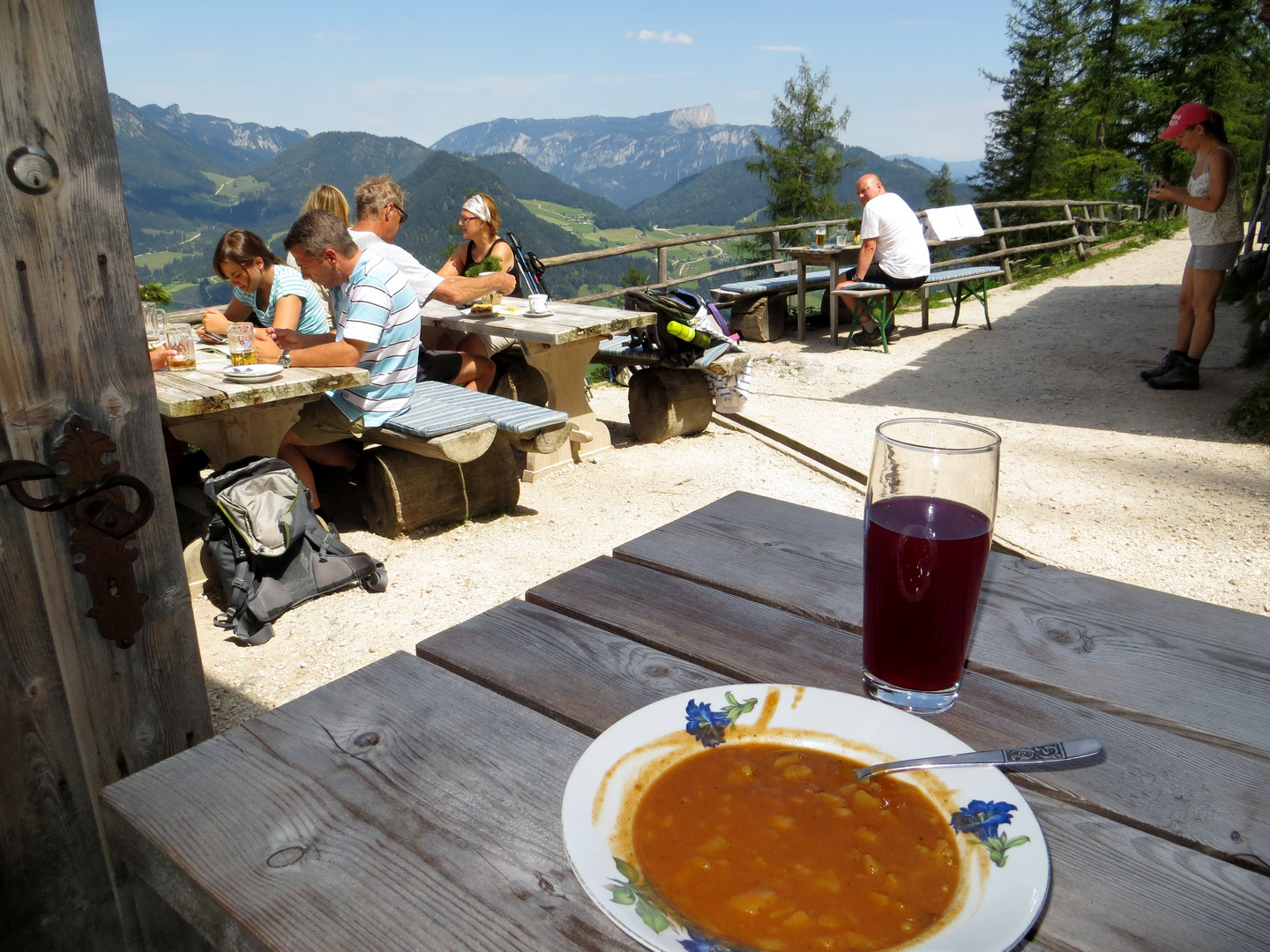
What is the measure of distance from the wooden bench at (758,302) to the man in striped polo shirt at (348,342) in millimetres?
5539

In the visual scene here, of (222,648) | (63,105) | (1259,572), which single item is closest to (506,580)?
(222,648)

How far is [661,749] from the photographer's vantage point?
789mm

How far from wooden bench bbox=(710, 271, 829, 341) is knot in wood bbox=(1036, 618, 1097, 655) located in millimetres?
8241

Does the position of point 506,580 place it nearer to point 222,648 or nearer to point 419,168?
point 222,648

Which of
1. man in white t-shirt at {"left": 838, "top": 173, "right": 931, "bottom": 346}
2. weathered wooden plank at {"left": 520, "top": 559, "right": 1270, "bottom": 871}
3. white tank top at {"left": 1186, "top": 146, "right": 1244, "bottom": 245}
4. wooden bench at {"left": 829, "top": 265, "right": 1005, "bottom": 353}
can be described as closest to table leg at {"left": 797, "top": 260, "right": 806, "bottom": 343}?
wooden bench at {"left": 829, "top": 265, "right": 1005, "bottom": 353}

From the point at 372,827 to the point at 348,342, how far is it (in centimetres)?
335

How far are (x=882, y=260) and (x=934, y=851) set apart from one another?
322 inches

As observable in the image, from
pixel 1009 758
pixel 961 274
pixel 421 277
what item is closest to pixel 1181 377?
pixel 961 274

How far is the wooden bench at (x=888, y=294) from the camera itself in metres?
8.22

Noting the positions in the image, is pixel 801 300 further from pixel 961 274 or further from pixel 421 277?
pixel 421 277

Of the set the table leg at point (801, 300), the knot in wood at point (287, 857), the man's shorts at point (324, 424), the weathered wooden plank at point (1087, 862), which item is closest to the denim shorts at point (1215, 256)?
the table leg at point (801, 300)

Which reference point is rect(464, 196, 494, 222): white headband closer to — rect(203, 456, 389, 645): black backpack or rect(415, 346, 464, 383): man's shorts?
rect(415, 346, 464, 383): man's shorts

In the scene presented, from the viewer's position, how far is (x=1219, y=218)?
580 centimetres

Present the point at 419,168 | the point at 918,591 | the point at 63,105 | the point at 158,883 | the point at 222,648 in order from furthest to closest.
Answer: the point at 419,168 → the point at 222,648 → the point at 63,105 → the point at 918,591 → the point at 158,883
